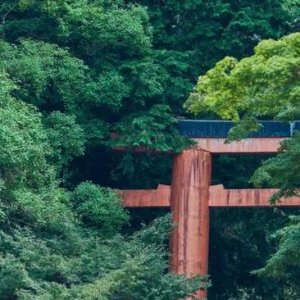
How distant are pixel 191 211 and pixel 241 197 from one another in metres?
0.74

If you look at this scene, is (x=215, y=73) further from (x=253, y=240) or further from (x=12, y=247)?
(x=253, y=240)

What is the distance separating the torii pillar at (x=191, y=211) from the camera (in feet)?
56.2

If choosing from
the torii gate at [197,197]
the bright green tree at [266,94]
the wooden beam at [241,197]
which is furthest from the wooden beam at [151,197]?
the bright green tree at [266,94]

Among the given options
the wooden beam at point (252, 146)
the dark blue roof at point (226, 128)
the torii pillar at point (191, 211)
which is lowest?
the torii pillar at point (191, 211)

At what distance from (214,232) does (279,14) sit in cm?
379

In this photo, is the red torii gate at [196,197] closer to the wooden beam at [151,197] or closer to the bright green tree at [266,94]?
the wooden beam at [151,197]

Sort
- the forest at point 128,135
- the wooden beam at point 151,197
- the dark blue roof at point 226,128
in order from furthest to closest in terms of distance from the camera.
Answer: the wooden beam at point 151,197 → the dark blue roof at point 226,128 → the forest at point 128,135

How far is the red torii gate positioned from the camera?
17.2 metres

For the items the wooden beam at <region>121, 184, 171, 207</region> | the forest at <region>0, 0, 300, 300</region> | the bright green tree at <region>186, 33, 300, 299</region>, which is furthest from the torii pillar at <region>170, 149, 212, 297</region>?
the bright green tree at <region>186, 33, 300, 299</region>

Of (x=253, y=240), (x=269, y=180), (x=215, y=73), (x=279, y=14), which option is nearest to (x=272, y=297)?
(x=253, y=240)

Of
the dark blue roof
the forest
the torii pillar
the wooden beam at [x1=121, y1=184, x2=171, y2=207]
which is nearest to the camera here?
the forest

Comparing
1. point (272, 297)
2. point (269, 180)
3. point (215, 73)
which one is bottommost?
point (272, 297)

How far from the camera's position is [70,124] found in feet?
54.6

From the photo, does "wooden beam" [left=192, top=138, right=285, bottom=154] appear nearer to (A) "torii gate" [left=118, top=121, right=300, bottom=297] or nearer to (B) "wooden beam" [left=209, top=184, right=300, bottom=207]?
(A) "torii gate" [left=118, top=121, right=300, bottom=297]
